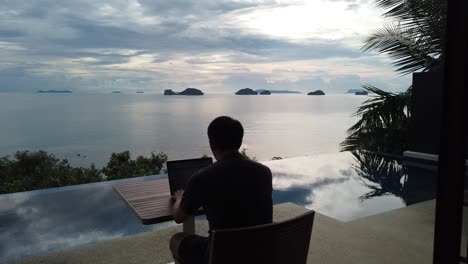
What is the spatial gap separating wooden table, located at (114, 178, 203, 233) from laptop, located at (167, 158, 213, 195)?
0.36 ft

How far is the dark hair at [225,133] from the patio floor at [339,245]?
1.60m

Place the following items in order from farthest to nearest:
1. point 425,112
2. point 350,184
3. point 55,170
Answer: point 55,170 < point 425,112 < point 350,184

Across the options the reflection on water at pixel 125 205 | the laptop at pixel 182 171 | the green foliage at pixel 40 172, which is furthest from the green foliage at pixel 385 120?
the laptop at pixel 182 171

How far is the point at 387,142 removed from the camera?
8.72 metres

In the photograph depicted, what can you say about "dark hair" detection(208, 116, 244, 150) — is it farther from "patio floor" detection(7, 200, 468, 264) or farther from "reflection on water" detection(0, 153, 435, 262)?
"reflection on water" detection(0, 153, 435, 262)

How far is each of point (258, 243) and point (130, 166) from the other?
7.33 metres

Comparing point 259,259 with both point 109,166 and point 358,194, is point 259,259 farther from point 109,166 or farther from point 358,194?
point 109,166

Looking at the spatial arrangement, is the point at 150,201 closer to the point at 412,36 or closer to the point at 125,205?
the point at 125,205

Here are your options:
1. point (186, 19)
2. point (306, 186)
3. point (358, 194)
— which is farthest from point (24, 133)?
point (358, 194)

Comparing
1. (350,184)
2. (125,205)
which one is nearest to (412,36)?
(350,184)

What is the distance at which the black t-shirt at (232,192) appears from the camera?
1.81m

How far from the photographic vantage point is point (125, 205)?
492 cm

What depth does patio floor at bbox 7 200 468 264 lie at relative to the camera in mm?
3174

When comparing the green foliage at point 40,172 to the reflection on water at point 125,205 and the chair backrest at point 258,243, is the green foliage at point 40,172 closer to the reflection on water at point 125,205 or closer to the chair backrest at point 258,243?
the reflection on water at point 125,205
